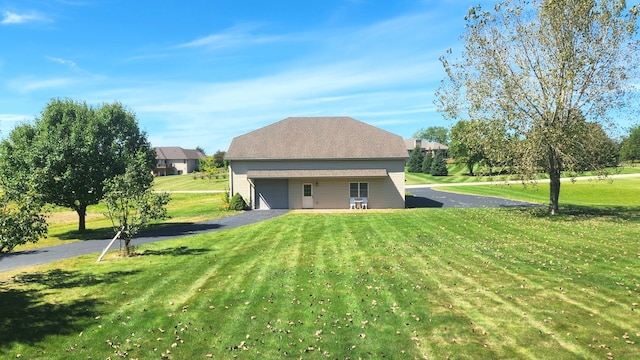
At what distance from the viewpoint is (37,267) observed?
15.6 meters

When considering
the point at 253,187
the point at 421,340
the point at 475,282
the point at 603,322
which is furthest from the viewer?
the point at 253,187

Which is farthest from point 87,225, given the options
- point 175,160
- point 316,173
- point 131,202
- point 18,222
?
point 175,160

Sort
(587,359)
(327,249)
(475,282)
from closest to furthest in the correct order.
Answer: (587,359) → (475,282) → (327,249)

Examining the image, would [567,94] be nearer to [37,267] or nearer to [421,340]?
[421,340]

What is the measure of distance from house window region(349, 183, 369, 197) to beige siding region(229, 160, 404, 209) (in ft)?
0.88

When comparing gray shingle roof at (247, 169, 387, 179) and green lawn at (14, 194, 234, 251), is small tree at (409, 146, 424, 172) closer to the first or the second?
gray shingle roof at (247, 169, 387, 179)

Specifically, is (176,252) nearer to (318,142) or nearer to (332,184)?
(332,184)

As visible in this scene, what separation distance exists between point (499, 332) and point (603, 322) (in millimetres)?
2445

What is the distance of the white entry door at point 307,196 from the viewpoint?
3428 cm

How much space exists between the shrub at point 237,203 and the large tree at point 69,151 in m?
9.70

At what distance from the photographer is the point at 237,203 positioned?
3366cm

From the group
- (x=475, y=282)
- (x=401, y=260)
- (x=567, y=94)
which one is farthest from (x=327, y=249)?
(x=567, y=94)

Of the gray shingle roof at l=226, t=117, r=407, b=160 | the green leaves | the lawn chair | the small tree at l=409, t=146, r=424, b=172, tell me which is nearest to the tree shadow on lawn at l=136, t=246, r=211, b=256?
the green leaves

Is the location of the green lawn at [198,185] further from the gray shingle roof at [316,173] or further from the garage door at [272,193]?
the gray shingle roof at [316,173]
